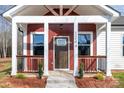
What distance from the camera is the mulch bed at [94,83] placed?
658 inches

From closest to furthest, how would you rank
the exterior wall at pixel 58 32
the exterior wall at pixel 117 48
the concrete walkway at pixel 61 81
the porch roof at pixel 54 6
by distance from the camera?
the concrete walkway at pixel 61 81 < the porch roof at pixel 54 6 < the exterior wall at pixel 58 32 < the exterior wall at pixel 117 48

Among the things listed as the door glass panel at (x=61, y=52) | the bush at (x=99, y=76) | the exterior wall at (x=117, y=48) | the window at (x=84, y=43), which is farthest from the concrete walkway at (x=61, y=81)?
the exterior wall at (x=117, y=48)

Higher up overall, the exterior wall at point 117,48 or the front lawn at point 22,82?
the exterior wall at point 117,48

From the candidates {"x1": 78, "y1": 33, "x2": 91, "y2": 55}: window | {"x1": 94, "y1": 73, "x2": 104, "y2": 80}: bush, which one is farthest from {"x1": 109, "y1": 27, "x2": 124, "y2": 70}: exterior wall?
{"x1": 94, "y1": 73, "x2": 104, "y2": 80}: bush

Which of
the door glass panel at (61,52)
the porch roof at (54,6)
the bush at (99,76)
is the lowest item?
the bush at (99,76)

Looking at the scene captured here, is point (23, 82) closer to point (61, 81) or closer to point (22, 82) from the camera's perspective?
point (22, 82)

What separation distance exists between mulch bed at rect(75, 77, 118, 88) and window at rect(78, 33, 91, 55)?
4.59 meters

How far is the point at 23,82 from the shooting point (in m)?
17.3

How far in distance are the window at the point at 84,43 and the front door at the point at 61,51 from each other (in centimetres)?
93

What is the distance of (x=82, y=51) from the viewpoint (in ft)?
74.8

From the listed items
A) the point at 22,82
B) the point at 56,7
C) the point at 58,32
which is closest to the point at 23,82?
the point at 22,82

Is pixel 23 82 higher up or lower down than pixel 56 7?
lower down

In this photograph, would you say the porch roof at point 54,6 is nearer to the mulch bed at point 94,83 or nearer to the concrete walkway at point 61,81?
the mulch bed at point 94,83

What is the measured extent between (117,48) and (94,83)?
24.5 feet
